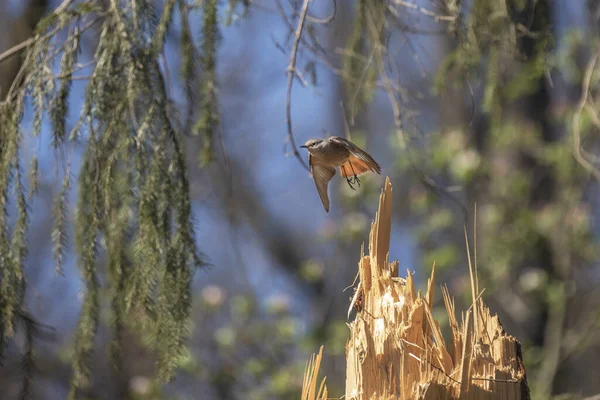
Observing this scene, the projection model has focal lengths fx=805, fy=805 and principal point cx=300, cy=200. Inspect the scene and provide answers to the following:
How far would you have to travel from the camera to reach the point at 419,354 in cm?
120

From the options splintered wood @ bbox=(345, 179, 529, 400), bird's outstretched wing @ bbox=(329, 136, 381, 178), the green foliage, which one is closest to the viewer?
splintered wood @ bbox=(345, 179, 529, 400)

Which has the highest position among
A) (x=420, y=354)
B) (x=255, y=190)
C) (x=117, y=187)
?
(x=255, y=190)

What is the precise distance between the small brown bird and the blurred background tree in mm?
263

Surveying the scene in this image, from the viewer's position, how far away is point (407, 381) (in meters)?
1.18

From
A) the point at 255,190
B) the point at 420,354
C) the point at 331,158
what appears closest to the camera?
the point at 420,354

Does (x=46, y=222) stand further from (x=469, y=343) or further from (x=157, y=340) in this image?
(x=469, y=343)

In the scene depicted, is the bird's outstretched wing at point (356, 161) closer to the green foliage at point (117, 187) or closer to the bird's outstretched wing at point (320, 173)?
the bird's outstretched wing at point (320, 173)

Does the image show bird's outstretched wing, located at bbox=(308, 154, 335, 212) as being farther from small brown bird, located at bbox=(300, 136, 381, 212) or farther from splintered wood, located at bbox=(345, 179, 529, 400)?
splintered wood, located at bbox=(345, 179, 529, 400)

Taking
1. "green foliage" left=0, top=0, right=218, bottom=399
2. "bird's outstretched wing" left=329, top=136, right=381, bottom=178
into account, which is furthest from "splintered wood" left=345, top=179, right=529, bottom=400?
"green foliage" left=0, top=0, right=218, bottom=399

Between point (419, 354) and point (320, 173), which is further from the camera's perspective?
point (320, 173)

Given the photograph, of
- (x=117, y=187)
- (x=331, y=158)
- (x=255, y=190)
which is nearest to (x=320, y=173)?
(x=331, y=158)

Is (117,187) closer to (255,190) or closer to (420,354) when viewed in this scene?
(420,354)

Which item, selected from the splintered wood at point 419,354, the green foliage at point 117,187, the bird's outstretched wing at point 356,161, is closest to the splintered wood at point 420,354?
the splintered wood at point 419,354

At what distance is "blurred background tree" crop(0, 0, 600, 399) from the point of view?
58.3 inches
